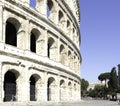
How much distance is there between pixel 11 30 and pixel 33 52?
251 cm

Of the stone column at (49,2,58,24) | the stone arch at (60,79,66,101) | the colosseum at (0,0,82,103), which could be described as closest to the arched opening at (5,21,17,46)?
the colosseum at (0,0,82,103)

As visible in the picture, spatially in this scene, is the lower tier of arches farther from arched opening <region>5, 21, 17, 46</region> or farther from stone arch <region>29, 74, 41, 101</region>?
arched opening <region>5, 21, 17, 46</region>

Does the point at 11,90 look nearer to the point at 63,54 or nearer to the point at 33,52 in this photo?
the point at 33,52

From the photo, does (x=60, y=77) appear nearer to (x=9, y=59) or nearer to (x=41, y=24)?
(x=41, y=24)

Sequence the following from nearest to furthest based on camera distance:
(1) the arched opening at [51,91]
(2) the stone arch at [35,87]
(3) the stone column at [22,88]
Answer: (3) the stone column at [22,88]
(2) the stone arch at [35,87]
(1) the arched opening at [51,91]

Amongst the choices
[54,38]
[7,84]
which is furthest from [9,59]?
[54,38]

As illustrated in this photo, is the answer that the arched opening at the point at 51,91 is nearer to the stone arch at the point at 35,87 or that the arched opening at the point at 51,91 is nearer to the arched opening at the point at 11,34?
the stone arch at the point at 35,87

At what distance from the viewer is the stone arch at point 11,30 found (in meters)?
24.9

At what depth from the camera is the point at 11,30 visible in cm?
2636

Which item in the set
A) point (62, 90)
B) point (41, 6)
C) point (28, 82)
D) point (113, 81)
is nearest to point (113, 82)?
point (113, 81)

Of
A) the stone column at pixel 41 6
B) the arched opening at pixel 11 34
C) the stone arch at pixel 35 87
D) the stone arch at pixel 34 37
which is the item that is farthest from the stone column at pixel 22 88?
the stone column at pixel 41 6

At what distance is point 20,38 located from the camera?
25.1 m

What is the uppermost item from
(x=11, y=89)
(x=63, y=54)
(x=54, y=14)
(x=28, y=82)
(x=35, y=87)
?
(x=54, y=14)

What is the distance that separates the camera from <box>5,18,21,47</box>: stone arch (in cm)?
2494
